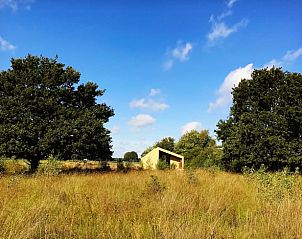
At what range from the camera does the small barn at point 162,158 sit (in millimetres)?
43156

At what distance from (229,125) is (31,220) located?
24642mm

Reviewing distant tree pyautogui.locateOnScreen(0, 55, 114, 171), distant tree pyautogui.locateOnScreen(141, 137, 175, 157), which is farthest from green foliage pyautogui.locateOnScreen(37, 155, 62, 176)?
distant tree pyautogui.locateOnScreen(141, 137, 175, 157)

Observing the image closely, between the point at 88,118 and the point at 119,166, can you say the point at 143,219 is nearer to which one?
the point at 88,118

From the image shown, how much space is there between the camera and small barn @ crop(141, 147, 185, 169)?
4316 cm

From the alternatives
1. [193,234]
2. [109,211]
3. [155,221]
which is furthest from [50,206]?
[193,234]

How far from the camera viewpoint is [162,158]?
4566cm

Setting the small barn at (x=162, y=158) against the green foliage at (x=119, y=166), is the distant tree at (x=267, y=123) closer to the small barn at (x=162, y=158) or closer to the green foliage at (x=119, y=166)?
the green foliage at (x=119, y=166)

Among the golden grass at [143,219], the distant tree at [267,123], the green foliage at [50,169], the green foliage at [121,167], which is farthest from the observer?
the green foliage at [121,167]

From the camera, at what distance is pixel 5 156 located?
66.6 feet

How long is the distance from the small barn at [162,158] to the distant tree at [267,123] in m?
16.5

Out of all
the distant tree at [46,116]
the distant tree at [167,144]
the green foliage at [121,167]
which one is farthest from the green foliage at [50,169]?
the distant tree at [167,144]

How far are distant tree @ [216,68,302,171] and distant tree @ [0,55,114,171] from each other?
A: 1036 cm

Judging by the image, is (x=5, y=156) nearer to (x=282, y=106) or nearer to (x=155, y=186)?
(x=155, y=186)

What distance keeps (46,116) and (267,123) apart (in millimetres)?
16106
